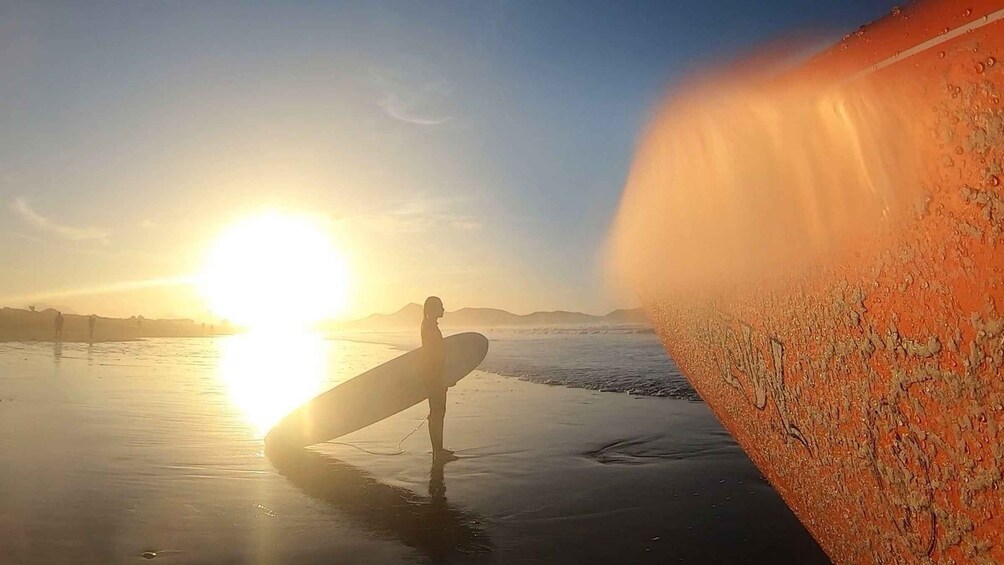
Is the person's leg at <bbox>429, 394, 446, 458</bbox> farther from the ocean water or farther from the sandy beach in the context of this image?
the ocean water

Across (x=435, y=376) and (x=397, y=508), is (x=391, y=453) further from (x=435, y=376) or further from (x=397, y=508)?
(x=397, y=508)

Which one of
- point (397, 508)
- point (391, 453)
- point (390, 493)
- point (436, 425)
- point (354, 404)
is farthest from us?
point (354, 404)

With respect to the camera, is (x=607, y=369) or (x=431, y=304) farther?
(x=607, y=369)

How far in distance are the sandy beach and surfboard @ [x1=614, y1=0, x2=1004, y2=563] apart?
4.79 feet

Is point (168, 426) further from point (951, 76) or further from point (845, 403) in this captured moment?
point (951, 76)

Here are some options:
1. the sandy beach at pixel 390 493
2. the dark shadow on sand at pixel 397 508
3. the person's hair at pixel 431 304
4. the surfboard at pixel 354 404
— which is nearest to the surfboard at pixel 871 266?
the sandy beach at pixel 390 493

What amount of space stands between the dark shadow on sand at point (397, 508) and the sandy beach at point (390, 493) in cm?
2

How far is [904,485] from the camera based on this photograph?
74.0 inches

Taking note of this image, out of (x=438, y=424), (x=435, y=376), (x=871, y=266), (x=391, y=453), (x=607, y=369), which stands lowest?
(x=391, y=453)

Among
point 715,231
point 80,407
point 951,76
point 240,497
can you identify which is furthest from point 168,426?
point 951,76

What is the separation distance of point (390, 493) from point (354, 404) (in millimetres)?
2442

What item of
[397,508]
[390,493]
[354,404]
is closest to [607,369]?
[354,404]

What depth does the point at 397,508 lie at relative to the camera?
470 cm

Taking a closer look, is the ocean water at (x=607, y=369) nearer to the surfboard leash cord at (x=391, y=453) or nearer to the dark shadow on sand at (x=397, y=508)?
the surfboard leash cord at (x=391, y=453)
